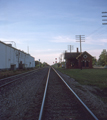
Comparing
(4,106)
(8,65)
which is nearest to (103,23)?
(4,106)

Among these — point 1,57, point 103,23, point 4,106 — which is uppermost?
point 103,23

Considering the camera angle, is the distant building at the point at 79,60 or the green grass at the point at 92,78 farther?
the distant building at the point at 79,60

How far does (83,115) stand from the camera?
3.91 m

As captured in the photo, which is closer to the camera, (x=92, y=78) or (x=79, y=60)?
(x=92, y=78)

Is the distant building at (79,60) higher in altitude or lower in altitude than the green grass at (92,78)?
higher

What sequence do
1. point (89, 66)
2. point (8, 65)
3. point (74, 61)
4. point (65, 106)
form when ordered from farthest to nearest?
point (74, 61)
point (89, 66)
point (8, 65)
point (65, 106)

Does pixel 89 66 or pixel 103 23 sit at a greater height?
pixel 103 23

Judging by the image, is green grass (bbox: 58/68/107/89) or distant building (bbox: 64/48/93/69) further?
distant building (bbox: 64/48/93/69)

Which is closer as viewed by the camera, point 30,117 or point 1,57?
point 30,117

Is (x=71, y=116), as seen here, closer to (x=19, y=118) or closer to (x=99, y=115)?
(x=99, y=115)

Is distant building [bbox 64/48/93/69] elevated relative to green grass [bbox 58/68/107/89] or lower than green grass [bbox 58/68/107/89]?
elevated

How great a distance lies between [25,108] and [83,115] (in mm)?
2162

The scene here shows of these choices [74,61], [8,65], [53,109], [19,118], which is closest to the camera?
[19,118]

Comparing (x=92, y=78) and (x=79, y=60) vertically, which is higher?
(x=79, y=60)
